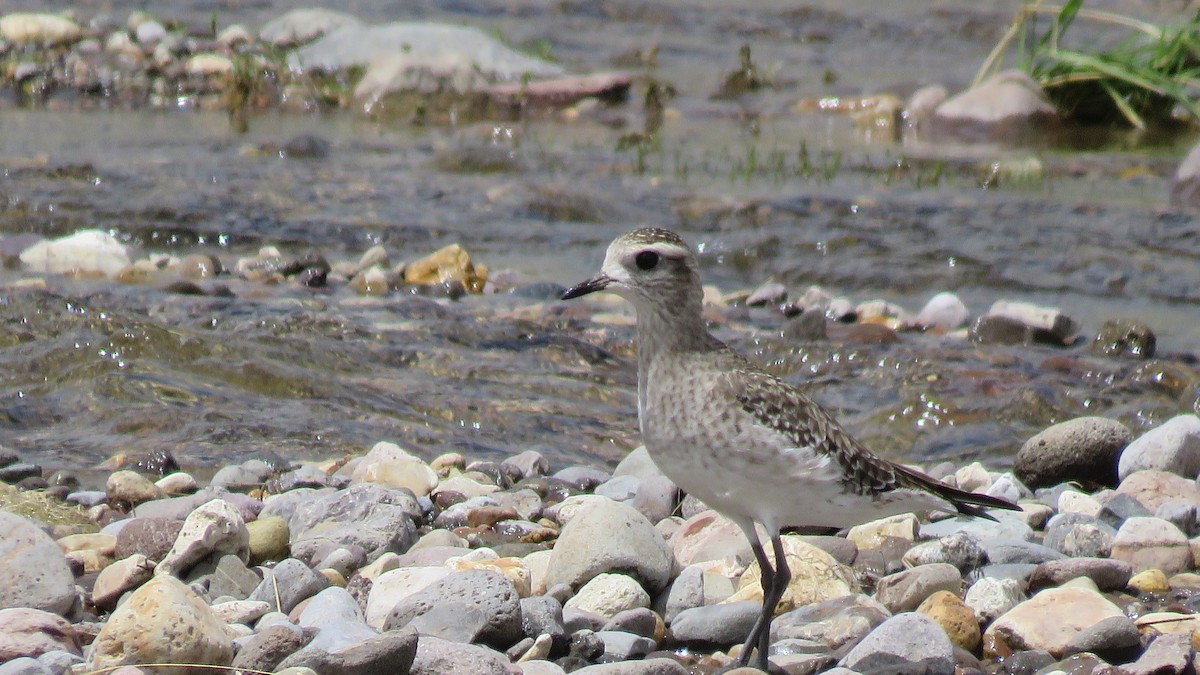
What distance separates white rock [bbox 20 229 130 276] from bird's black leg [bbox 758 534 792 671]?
6203 millimetres

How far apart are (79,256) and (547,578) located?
228 inches

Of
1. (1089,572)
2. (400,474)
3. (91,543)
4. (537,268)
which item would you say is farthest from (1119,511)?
(537,268)

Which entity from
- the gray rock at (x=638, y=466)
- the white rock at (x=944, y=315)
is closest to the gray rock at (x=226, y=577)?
the gray rock at (x=638, y=466)

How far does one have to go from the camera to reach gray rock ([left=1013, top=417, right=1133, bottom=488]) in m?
6.44

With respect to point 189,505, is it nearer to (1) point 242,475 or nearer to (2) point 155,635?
(1) point 242,475

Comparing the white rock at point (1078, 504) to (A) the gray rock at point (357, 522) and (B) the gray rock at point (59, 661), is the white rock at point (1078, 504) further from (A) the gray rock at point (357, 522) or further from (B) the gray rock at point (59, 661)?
(B) the gray rock at point (59, 661)

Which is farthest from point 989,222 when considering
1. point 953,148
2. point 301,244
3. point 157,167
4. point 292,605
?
point 292,605

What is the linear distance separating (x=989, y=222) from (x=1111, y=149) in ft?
14.3

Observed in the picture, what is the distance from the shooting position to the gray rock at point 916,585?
4.93 m

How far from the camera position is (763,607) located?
4.54 meters

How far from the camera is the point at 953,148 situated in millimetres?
15438

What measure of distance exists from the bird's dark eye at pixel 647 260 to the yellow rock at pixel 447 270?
497cm

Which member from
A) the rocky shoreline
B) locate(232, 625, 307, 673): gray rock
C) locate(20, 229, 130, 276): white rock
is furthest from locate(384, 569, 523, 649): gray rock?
locate(20, 229, 130, 276): white rock

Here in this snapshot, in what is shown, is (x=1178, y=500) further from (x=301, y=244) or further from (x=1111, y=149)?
(x=1111, y=149)
